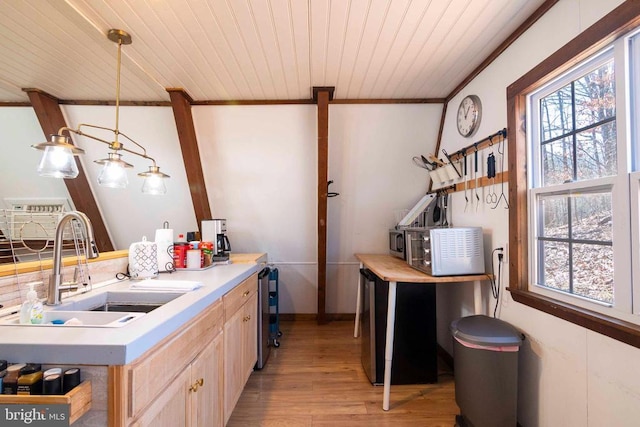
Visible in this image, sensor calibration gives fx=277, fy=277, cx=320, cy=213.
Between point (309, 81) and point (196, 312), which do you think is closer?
point (196, 312)

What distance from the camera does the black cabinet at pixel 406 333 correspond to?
2189mm

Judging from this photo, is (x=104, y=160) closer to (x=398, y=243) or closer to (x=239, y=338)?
(x=239, y=338)

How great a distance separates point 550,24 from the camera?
1504 mm

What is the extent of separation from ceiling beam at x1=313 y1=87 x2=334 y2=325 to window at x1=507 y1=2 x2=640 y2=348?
1.41 meters

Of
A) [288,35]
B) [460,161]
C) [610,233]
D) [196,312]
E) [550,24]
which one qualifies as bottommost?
[196,312]

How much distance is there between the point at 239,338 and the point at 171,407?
2.75 feet

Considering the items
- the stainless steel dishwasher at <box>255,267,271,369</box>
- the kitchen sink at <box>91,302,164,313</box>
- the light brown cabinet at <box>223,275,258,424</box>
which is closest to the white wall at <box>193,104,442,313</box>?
the stainless steel dishwasher at <box>255,267,271,369</box>

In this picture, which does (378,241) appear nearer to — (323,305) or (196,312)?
(323,305)

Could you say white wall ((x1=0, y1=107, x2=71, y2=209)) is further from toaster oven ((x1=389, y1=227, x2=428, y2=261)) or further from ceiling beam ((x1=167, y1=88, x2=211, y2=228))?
toaster oven ((x1=389, y1=227, x2=428, y2=261))

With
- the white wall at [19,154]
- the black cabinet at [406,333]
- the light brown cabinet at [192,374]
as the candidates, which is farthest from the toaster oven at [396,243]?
the white wall at [19,154]

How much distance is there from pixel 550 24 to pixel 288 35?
1484 mm

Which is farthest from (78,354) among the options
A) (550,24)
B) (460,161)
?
(460,161)

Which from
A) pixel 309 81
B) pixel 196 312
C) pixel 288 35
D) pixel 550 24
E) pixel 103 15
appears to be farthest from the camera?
pixel 309 81

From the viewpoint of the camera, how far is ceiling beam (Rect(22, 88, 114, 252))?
7.98 feet
